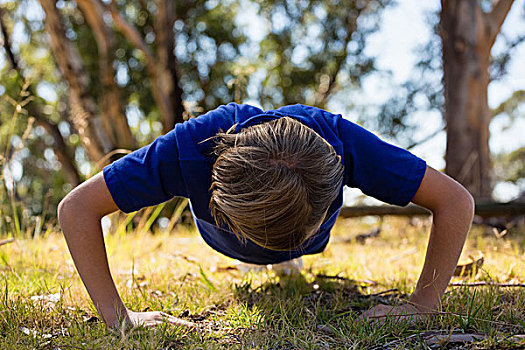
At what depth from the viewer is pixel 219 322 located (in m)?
1.57

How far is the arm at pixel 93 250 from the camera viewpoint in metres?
1.46

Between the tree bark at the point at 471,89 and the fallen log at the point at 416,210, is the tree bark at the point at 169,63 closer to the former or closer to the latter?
the fallen log at the point at 416,210

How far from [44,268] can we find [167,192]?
3.57ft

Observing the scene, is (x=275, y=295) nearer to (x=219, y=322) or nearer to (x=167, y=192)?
(x=219, y=322)

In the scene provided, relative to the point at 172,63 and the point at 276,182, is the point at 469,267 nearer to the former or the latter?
the point at 276,182

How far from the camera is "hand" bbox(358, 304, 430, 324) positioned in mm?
1462

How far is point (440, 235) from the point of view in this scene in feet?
5.21

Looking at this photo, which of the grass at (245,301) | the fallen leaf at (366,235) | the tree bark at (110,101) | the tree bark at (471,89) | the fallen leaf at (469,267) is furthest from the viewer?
the tree bark at (110,101)

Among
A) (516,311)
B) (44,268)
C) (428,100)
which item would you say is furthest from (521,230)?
(428,100)

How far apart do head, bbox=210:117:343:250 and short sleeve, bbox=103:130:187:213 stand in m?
0.21

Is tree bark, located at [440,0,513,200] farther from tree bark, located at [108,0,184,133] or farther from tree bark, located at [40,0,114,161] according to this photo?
tree bark, located at [40,0,114,161]

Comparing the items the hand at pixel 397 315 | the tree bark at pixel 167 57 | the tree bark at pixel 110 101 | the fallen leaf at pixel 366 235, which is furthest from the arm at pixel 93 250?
the tree bark at pixel 110 101

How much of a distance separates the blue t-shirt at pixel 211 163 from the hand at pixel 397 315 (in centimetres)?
34

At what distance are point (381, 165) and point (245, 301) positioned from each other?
738mm
